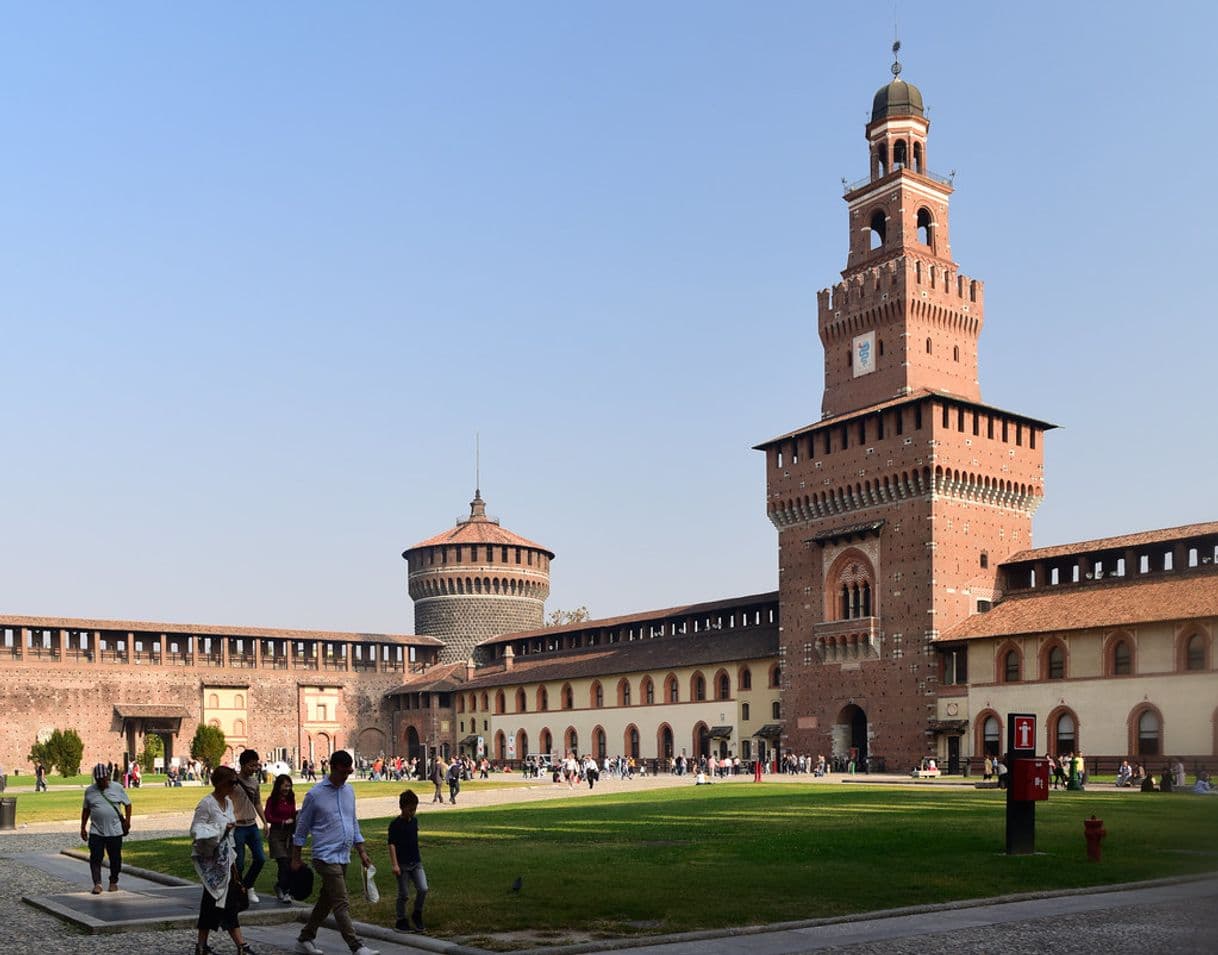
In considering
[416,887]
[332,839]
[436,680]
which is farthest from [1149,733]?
[436,680]

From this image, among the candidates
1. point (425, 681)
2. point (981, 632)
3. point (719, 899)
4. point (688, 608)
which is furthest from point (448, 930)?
point (425, 681)

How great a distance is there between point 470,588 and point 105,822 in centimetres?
7798

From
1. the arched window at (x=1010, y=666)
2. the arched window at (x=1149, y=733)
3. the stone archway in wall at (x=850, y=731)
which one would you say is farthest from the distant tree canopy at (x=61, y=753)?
the arched window at (x=1149, y=733)

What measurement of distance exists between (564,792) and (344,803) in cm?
3431

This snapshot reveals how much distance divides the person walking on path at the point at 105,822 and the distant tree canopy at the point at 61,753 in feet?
178

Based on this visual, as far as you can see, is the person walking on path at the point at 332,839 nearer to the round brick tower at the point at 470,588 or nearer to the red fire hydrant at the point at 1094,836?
the red fire hydrant at the point at 1094,836

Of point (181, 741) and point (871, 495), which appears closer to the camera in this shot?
point (871, 495)

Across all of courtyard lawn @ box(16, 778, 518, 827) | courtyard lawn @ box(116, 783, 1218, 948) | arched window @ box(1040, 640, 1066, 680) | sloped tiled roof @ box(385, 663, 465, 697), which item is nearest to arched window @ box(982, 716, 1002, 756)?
arched window @ box(1040, 640, 1066, 680)

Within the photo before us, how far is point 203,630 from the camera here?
80.6m

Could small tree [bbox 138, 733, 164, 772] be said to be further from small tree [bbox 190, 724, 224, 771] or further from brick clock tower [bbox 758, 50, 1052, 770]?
brick clock tower [bbox 758, 50, 1052, 770]

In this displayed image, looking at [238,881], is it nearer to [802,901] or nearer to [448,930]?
[448,930]

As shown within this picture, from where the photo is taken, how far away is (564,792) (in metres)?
45.1

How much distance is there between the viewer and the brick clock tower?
53875 millimetres

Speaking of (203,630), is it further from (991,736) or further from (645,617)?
(991,736)
